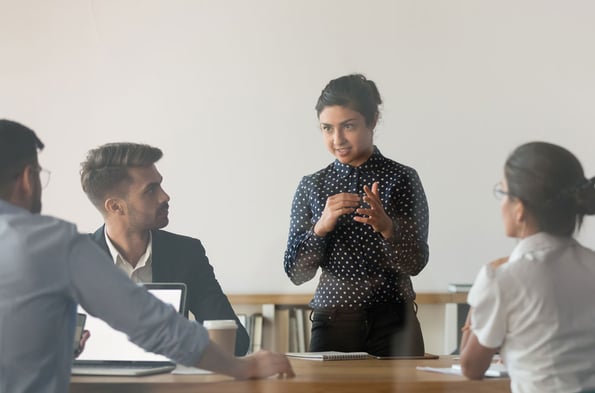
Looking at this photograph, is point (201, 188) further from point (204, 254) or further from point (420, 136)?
point (420, 136)

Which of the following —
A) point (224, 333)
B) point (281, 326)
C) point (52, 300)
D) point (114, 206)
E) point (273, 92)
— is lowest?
point (281, 326)

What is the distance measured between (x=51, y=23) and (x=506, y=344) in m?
1.54

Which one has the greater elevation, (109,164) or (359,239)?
(109,164)

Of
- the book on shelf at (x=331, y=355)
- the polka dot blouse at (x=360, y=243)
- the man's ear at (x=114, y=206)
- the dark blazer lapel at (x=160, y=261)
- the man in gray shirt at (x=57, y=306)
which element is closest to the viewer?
the man in gray shirt at (x=57, y=306)

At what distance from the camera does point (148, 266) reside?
78.0 inches

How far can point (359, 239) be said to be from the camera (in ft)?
6.57

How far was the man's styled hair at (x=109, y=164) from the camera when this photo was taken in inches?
85.7

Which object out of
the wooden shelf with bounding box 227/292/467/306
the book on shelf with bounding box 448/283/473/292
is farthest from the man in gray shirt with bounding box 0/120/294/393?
the book on shelf with bounding box 448/283/473/292

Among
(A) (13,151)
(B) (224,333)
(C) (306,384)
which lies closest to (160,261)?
(B) (224,333)

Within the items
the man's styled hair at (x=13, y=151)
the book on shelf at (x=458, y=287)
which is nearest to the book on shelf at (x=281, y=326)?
the book on shelf at (x=458, y=287)

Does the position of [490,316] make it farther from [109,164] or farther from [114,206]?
[109,164]

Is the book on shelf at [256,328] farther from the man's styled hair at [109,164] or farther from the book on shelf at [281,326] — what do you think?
the man's styled hair at [109,164]

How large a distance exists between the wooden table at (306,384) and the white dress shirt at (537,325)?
0.06 meters

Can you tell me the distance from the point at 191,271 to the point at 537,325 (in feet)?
3.01
